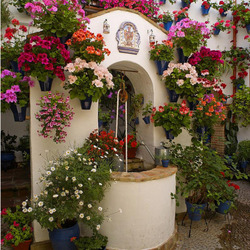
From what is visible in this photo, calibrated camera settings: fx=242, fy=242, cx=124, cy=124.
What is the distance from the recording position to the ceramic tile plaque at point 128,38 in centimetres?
374

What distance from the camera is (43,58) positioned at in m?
2.83

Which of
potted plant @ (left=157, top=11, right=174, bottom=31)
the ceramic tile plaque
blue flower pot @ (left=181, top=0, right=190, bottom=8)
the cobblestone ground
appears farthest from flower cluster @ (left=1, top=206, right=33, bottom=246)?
blue flower pot @ (left=181, top=0, right=190, bottom=8)

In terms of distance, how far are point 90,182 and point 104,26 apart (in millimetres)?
2251

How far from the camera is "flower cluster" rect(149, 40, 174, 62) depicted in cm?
387

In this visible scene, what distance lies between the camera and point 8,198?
4145 millimetres

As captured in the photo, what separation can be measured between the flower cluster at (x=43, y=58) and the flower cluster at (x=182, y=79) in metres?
1.71

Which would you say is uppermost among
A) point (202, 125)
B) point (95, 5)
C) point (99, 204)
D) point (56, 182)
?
point (95, 5)

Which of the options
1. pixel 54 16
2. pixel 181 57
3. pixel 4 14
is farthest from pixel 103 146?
pixel 4 14

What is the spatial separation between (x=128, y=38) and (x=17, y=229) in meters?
3.17

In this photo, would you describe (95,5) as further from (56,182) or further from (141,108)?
(56,182)

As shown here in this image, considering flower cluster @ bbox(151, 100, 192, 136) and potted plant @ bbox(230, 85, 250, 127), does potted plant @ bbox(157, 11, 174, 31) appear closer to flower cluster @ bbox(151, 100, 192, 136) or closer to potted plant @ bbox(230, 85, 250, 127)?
potted plant @ bbox(230, 85, 250, 127)

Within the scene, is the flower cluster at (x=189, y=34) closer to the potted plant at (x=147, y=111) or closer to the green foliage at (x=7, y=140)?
the potted plant at (x=147, y=111)

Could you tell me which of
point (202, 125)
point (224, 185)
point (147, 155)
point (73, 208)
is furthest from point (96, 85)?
point (224, 185)

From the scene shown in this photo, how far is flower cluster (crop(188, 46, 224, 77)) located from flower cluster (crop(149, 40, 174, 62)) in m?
0.44
